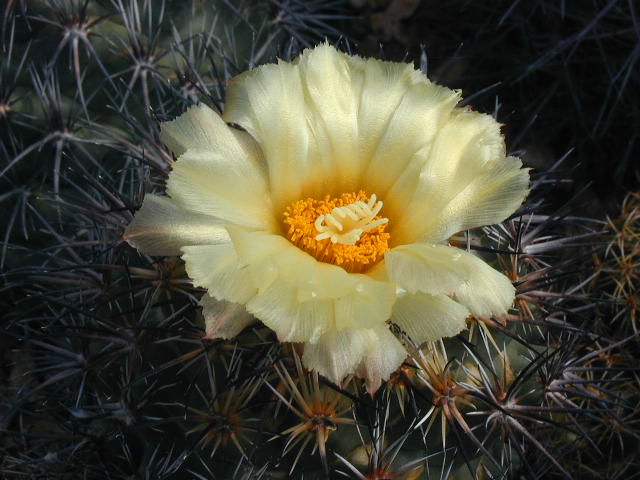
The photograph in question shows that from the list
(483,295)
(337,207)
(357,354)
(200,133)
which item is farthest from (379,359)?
(200,133)

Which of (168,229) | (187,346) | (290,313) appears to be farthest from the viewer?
(187,346)

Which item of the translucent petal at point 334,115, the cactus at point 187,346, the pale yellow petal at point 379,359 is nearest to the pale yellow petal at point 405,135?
the translucent petal at point 334,115

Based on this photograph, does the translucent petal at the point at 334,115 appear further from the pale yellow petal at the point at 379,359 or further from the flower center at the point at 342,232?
the pale yellow petal at the point at 379,359

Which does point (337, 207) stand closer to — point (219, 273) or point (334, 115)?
point (334, 115)

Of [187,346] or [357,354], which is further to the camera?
[187,346]

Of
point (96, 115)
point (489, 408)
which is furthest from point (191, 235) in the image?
point (96, 115)

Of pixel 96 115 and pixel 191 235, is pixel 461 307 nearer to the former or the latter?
pixel 191 235
